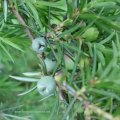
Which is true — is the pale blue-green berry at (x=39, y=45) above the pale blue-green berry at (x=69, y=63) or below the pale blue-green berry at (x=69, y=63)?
above

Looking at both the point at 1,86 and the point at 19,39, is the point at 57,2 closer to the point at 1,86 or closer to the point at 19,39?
the point at 19,39

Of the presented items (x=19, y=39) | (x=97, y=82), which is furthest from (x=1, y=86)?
(x=97, y=82)

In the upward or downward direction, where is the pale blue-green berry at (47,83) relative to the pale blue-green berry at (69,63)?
downward

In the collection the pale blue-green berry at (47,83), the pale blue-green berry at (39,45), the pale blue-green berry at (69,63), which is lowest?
the pale blue-green berry at (47,83)

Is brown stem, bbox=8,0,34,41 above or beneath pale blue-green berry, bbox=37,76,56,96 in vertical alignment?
above

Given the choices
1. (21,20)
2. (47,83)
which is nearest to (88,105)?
(47,83)

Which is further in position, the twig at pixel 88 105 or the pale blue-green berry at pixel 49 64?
the pale blue-green berry at pixel 49 64

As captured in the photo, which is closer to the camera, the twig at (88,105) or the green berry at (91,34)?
the twig at (88,105)
